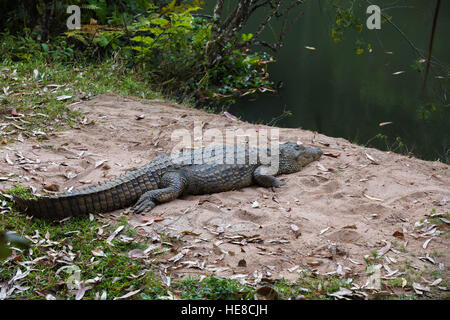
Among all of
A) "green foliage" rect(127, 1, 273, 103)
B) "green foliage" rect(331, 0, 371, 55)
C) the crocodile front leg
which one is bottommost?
the crocodile front leg

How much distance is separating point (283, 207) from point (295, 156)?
1.32 m

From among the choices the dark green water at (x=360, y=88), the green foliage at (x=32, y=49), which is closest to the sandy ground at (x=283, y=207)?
the green foliage at (x=32, y=49)

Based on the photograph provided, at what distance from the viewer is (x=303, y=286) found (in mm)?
3170

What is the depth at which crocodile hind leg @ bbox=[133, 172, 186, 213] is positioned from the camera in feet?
14.6

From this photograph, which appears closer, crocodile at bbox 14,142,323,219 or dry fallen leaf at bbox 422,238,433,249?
dry fallen leaf at bbox 422,238,433,249

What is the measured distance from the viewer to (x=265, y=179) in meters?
5.18

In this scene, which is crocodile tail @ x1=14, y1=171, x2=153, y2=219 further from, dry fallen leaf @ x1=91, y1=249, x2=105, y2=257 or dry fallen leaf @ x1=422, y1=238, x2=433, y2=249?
dry fallen leaf @ x1=422, y1=238, x2=433, y2=249

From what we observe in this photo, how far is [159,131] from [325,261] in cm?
357

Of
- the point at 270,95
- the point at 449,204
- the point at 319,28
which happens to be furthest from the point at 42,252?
the point at 319,28

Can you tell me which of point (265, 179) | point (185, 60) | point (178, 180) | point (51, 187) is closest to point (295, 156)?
point (265, 179)

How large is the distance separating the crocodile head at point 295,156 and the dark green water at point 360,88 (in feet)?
9.78

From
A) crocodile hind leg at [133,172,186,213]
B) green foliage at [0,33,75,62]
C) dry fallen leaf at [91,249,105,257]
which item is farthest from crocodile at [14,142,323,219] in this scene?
green foliage at [0,33,75,62]

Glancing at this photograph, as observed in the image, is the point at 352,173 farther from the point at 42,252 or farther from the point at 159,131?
the point at 42,252

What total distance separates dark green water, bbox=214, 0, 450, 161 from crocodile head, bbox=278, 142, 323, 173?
9.78 feet
